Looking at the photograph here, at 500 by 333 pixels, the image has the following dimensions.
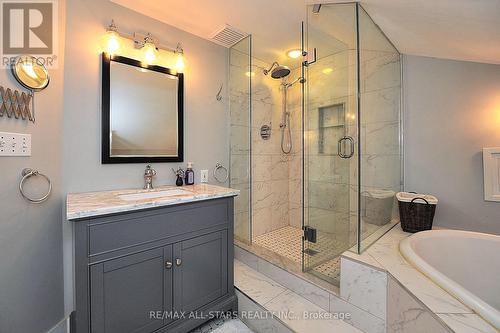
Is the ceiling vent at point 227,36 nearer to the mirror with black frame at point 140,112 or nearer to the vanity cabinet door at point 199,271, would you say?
the mirror with black frame at point 140,112

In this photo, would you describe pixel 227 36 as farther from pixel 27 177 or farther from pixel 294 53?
pixel 27 177

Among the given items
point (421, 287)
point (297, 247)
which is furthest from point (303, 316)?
point (297, 247)

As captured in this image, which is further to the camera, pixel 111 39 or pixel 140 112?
pixel 140 112

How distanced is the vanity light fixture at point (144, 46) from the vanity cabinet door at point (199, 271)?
1.44m

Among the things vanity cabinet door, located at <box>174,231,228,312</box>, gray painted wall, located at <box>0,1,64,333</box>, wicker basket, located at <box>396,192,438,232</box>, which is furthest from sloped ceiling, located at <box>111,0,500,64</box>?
vanity cabinet door, located at <box>174,231,228,312</box>

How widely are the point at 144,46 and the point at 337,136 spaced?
5.61 ft

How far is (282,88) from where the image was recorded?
9.25 ft

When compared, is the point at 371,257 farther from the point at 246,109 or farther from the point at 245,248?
the point at 246,109

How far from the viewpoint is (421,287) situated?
1038mm

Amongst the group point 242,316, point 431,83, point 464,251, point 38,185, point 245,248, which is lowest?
point 242,316

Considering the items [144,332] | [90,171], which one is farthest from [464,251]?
[90,171]

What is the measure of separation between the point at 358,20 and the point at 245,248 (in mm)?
2067

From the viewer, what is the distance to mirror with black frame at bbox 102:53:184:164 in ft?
5.05

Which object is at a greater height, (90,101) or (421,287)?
(90,101)
